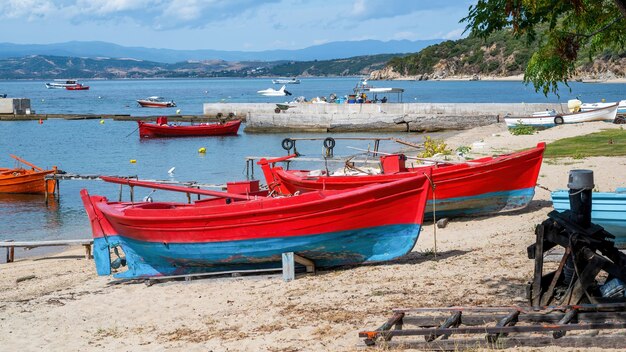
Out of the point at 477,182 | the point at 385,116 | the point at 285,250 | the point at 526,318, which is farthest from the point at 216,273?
the point at 385,116

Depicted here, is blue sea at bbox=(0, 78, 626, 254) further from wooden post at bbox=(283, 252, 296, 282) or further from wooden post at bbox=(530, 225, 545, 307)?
wooden post at bbox=(530, 225, 545, 307)

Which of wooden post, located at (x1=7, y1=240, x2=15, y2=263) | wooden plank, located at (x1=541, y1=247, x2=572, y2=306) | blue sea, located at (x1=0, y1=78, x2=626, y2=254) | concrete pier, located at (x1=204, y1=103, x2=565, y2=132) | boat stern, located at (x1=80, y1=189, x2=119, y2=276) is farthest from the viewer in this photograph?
concrete pier, located at (x1=204, y1=103, x2=565, y2=132)

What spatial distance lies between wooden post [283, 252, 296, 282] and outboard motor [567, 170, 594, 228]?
16.2 ft

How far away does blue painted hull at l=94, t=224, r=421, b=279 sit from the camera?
12.3 metres

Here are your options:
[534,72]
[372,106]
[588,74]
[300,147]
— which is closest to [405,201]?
[534,72]

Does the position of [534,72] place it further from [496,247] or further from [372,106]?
[372,106]

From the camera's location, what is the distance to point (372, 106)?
5516 centimetres

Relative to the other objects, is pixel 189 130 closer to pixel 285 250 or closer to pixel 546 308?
pixel 285 250

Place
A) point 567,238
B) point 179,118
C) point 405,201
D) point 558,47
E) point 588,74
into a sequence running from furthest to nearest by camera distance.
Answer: point 588,74 → point 179,118 → point 405,201 → point 558,47 → point 567,238

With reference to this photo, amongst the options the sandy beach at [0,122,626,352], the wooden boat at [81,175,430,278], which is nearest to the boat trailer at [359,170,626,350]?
the sandy beach at [0,122,626,352]

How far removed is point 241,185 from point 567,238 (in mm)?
8638

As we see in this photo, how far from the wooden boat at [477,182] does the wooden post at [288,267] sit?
4498 mm

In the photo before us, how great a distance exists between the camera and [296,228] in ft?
40.2

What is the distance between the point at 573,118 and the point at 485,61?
13953 cm
